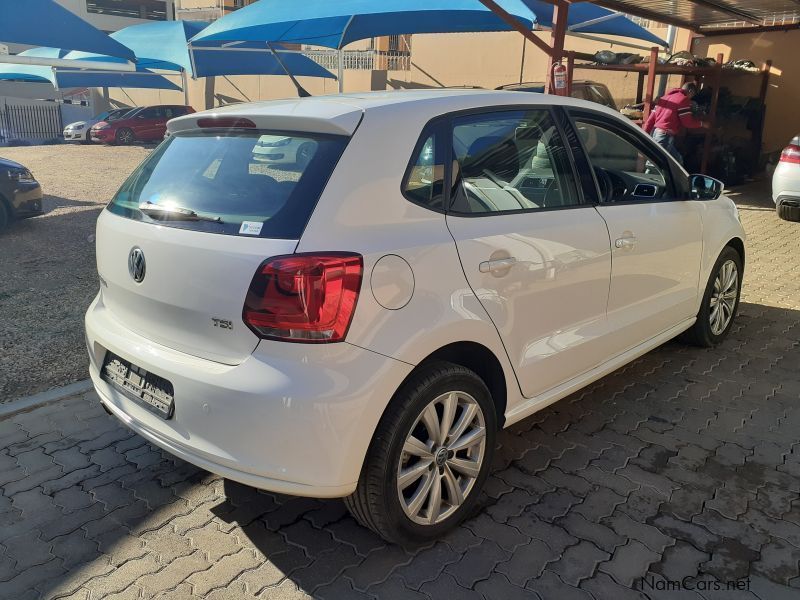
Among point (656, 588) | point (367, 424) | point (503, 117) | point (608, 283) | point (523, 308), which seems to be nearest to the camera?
point (367, 424)

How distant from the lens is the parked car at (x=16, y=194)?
8188mm

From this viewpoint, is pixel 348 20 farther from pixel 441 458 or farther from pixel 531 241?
pixel 441 458

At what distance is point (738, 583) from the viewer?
246cm

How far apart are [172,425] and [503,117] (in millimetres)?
1905

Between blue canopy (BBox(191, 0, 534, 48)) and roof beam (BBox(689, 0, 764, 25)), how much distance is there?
2.54m

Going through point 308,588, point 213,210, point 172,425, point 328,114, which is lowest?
point 308,588

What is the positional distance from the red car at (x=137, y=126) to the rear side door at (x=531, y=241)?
851 inches

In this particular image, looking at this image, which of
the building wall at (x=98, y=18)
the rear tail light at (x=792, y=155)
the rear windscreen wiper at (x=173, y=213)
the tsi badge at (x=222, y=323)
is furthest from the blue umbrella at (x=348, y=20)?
the building wall at (x=98, y=18)

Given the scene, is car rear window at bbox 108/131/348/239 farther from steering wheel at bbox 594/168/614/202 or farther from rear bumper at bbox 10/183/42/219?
rear bumper at bbox 10/183/42/219

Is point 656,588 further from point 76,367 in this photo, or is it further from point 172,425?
point 76,367

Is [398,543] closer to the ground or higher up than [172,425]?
closer to the ground

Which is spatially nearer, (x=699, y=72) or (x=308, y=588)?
(x=308, y=588)

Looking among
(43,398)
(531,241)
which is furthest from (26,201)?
(531,241)

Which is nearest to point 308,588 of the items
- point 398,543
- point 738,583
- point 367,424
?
point 398,543
